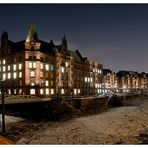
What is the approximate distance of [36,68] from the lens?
129ft

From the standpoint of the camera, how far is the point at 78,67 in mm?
53000

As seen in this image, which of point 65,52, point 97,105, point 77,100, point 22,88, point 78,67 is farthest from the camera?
point 78,67

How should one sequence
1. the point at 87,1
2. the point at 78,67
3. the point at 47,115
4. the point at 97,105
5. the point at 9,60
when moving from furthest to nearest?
the point at 78,67
the point at 9,60
the point at 97,105
the point at 47,115
the point at 87,1

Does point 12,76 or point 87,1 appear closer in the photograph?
point 87,1

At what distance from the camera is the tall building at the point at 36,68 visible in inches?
1531

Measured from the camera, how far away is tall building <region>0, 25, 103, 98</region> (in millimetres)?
38875

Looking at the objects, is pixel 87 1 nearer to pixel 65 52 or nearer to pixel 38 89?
pixel 38 89

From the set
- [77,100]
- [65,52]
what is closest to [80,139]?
[77,100]

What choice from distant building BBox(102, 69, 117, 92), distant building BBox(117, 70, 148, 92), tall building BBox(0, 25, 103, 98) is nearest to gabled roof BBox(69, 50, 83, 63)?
tall building BBox(0, 25, 103, 98)

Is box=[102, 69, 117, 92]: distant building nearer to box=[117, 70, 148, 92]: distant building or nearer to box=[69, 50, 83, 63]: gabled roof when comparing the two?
box=[117, 70, 148, 92]: distant building

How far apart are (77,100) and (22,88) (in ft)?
42.1

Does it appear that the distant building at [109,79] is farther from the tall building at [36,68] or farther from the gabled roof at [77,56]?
the tall building at [36,68]

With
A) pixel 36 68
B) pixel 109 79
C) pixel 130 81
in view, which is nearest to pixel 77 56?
pixel 36 68

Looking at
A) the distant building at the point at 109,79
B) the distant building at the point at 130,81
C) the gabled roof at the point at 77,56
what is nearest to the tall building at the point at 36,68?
the gabled roof at the point at 77,56
